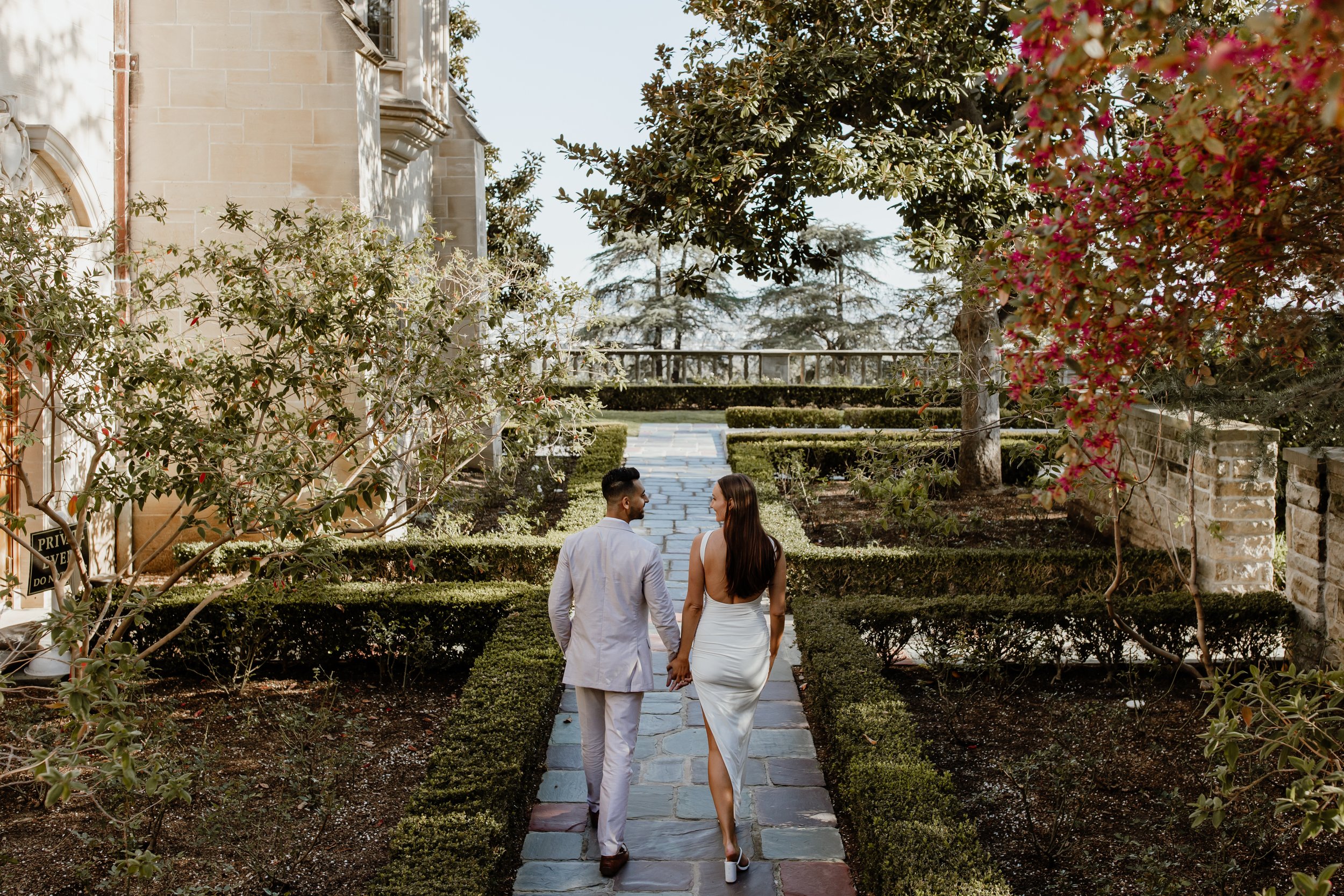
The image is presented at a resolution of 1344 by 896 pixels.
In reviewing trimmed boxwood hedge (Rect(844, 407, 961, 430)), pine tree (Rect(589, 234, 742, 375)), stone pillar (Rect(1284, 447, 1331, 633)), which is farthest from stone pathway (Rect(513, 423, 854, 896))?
pine tree (Rect(589, 234, 742, 375))

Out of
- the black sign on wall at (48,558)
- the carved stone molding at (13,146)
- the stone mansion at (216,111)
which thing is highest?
the stone mansion at (216,111)

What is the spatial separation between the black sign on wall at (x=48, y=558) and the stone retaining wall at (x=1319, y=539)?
7354mm

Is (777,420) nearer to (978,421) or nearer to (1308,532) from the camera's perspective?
(978,421)

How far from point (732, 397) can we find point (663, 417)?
1.87 m

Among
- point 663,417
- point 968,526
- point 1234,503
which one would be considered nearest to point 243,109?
point 968,526

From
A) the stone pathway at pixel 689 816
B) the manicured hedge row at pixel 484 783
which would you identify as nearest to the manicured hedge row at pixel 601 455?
the stone pathway at pixel 689 816

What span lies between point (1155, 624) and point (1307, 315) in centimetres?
328

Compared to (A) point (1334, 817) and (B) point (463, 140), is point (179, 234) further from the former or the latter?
(A) point (1334, 817)

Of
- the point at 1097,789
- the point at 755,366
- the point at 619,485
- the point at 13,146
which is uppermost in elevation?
the point at 13,146

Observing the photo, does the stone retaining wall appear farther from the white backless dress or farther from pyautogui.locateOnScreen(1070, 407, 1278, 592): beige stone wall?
the white backless dress

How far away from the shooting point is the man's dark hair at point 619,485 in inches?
180

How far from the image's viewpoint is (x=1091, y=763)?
192 inches

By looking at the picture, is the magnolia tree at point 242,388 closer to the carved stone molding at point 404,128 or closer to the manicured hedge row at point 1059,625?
the manicured hedge row at point 1059,625

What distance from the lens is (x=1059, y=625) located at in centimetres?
666
